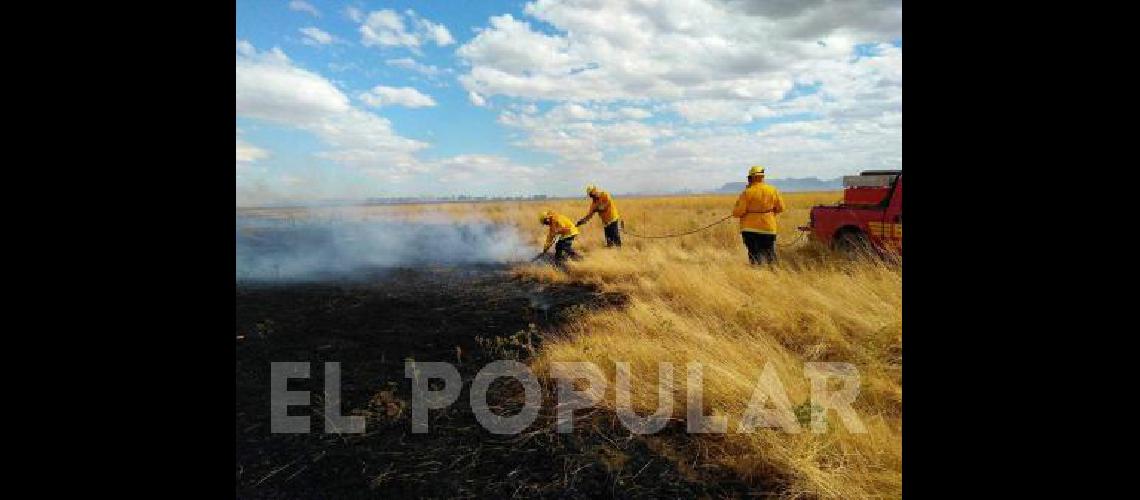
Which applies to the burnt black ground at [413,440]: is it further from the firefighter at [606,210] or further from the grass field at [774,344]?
the firefighter at [606,210]

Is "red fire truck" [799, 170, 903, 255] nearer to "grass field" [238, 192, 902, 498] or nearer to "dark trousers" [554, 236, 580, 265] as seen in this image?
"grass field" [238, 192, 902, 498]

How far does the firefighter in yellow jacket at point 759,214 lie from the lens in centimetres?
880

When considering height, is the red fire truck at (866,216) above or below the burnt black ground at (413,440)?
above

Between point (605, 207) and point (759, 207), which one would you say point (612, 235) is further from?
point (759, 207)

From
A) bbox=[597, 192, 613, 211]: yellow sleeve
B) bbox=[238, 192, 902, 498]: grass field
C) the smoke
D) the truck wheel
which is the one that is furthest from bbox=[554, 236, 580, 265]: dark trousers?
the truck wheel

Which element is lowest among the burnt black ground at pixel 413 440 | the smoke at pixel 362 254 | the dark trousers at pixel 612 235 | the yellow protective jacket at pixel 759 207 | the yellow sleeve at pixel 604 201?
the burnt black ground at pixel 413 440

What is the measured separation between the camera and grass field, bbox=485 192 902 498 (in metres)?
3.22

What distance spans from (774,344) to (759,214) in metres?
4.33

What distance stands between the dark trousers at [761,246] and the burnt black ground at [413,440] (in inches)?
145

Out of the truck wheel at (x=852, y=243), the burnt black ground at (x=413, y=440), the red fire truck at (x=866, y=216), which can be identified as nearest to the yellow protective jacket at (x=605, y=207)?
the red fire truck at (x=866, y=216)

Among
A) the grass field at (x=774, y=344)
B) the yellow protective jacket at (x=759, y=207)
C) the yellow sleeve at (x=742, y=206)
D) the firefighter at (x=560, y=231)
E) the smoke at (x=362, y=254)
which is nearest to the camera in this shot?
the grass field at (x=774, y=344)
